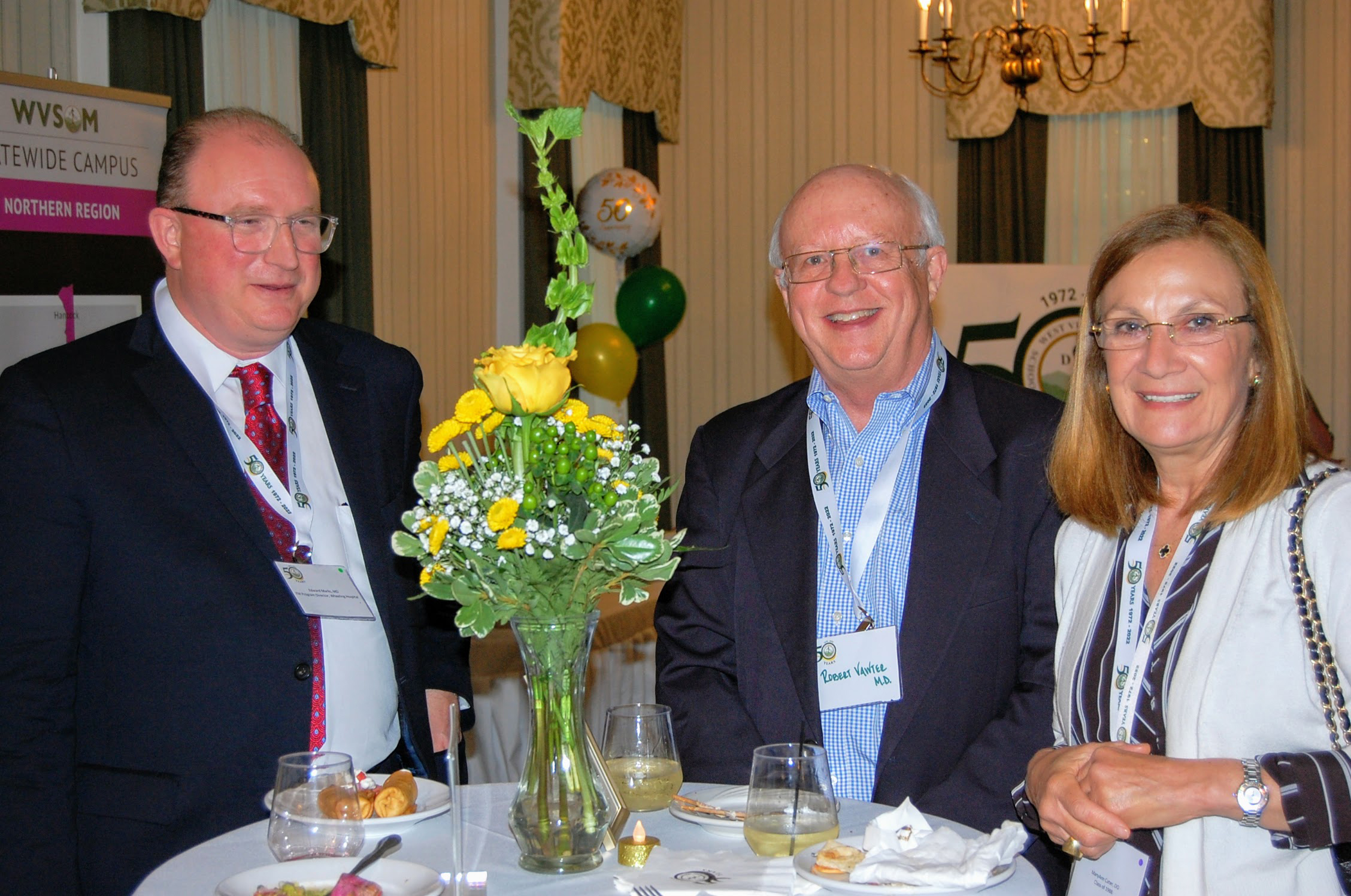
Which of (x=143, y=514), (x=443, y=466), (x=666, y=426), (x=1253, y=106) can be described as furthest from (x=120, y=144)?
(x=1253, y=106)

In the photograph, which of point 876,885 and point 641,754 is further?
point 641,754

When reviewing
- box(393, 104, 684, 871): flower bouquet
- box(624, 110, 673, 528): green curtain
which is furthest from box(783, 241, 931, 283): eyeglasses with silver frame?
box(624, 110, 673, 528): green curtain

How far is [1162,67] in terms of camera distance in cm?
772

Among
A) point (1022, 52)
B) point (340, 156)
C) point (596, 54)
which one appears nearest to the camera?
point (340, 156)

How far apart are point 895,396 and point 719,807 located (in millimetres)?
1024

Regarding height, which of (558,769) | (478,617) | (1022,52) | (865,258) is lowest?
(558,769)

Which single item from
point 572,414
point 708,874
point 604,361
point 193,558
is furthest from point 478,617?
point 604,361

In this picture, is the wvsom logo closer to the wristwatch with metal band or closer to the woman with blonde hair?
the woman with blonde hair

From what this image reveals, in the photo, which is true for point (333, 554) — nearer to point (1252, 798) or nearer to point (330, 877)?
point (330, 877)

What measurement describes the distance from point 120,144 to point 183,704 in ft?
9.92

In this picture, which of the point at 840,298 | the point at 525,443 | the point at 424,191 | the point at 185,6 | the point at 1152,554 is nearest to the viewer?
the point at 525,443

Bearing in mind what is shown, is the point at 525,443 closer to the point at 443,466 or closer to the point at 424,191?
the point at 443,466

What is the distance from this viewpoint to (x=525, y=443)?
5.44 ft

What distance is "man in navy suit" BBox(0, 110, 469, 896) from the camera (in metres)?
2.07
